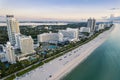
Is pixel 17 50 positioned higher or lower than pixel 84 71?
higher

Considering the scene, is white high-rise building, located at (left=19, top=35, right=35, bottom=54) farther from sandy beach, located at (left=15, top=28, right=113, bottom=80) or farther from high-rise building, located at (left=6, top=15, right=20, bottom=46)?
high-rise building, located at (left=6, top=15, right=20, bottom=46)

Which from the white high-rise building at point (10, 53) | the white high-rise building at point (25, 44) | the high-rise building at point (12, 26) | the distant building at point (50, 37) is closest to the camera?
the white high-rise building at point (10, 53)

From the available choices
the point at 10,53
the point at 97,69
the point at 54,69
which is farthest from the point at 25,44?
the point at 97,69

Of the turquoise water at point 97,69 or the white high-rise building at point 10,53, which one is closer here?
the turquoise water at point 97,69

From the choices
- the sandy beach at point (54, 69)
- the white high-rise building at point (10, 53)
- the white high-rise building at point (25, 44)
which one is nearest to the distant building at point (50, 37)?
the white high-rise building at point (25, 44)

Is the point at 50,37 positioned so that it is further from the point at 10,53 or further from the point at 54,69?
the point at 54,69

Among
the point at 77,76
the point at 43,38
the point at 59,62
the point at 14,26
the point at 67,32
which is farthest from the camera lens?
the point at 67,32

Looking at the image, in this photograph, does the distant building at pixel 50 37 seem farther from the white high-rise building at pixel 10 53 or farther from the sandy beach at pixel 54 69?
the white high-rise building at pixel 10 53

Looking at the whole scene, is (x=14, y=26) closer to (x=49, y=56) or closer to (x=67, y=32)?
(x=49, y=56)

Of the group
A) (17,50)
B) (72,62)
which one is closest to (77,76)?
(72,62)

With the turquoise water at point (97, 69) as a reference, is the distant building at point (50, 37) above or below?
above

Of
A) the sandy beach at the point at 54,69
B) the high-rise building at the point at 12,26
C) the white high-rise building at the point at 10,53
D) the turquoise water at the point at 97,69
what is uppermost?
the high-rise building at the point at 12,26
